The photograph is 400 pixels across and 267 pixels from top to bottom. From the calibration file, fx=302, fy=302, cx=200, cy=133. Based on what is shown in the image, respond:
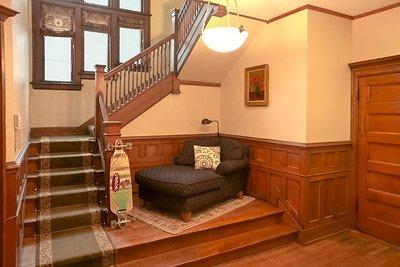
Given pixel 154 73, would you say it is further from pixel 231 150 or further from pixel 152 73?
pixel 231 150

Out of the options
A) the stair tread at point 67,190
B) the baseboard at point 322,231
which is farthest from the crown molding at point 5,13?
the baseboard at point 322,231

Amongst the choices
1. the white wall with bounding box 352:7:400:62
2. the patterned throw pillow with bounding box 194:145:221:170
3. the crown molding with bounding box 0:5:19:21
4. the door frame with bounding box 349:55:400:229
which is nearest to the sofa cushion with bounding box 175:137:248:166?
the patterned throw pillow with bounding box 194:145:221:170

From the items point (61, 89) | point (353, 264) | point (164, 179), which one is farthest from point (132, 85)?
point (353, 264)

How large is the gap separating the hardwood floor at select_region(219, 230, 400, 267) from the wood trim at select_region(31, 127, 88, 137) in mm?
3381

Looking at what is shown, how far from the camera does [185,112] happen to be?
16.6 feet

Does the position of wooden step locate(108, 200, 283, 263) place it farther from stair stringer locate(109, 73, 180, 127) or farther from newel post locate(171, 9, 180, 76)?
newel post locate(171, 9, 180, 76)

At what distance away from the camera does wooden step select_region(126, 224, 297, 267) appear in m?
3.08

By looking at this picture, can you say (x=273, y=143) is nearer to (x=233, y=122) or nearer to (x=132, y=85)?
(x=233, y=122)

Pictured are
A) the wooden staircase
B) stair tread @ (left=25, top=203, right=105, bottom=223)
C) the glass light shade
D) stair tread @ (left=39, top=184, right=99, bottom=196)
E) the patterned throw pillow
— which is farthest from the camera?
the patterned throw pillow

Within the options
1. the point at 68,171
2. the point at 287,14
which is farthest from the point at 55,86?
the point at 287,14

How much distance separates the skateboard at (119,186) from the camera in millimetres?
3408

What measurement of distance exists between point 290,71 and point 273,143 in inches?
39.6

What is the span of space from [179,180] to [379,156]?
101 inches

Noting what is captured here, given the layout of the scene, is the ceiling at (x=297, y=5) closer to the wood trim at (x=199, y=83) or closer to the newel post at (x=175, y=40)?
the newel post at (x=175, y=40)
